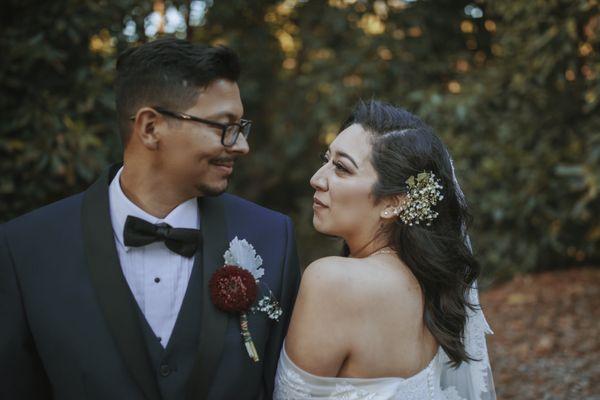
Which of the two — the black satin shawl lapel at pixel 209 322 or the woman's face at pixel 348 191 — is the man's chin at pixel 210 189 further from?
the woman's face at pixel 348 191

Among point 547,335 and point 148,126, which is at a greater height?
point 148,126

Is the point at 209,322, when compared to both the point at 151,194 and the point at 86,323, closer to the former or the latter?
the point at 86,323

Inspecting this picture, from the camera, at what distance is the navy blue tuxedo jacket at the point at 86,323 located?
2.17 metres

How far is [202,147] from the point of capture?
2.40 meters

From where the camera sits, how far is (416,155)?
2580mm

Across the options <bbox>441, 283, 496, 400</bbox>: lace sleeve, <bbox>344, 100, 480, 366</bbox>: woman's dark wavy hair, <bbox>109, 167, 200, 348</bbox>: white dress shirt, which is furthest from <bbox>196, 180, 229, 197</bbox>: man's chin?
<bbox>441, 283, 496, 400</bbox>: lace sleeve


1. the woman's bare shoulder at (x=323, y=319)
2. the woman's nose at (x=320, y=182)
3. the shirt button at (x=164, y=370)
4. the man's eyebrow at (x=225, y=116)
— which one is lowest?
the shirt button at (x=164, y=370)

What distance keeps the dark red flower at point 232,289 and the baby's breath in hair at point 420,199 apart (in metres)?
0.69

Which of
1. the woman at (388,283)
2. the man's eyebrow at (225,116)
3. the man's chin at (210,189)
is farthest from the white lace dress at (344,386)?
the man's eyebrow at (225,116)

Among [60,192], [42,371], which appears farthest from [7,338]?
[60,192]

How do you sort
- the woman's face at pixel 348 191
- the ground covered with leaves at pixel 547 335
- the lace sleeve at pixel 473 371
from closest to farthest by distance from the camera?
the woman's face at pixel 348 191 < the lace sleeve at pixel 473 371 < the ground covered with leaves at pixel 547 335

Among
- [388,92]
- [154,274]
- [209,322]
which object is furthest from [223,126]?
[388,92]

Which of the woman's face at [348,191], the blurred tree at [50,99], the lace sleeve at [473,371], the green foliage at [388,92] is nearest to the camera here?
the woman's face at [348,191]

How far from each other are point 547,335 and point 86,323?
447cm
